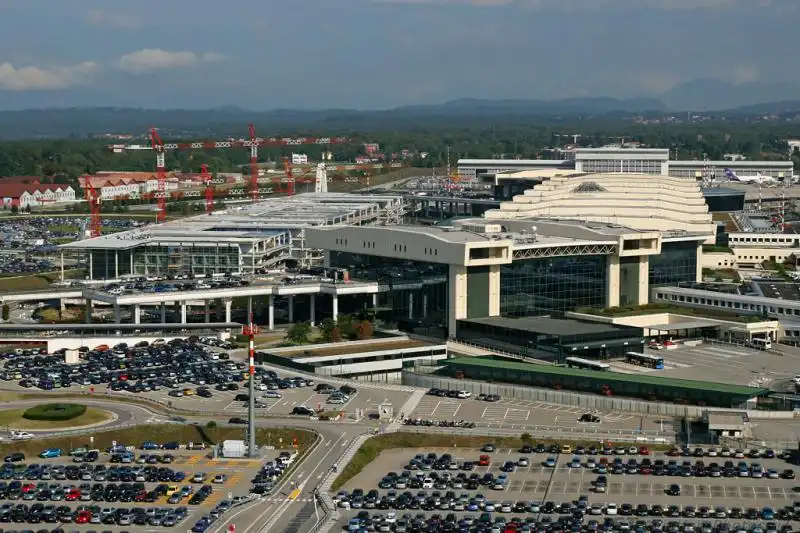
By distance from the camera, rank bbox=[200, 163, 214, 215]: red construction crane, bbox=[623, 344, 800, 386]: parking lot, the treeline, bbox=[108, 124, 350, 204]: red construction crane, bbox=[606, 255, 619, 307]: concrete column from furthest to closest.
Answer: the treeline < bbox=[108, 124, 350, 204]: red construction crane < bbox=[200, 163, 214, 215]: red construction crane < bbox=[606, 255, 619, 307]: concrete column < bbox=[623, 344, 800, 386]: parking lot

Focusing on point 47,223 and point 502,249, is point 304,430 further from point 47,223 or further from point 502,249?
point 47,223

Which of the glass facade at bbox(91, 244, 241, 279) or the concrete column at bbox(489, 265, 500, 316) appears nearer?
the concrete column at bbox(489, 265, 500, 316)

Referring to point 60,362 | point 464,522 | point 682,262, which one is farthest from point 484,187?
point 464,522

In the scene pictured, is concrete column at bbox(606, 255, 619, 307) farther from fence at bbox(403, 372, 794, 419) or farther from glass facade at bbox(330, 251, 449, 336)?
fence at bbox(403, 372, 794, 419)

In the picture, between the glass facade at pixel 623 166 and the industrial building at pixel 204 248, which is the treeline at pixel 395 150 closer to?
the glass facade at pixel 623 166

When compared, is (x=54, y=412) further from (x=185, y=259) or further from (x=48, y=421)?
(x=185, y=259)

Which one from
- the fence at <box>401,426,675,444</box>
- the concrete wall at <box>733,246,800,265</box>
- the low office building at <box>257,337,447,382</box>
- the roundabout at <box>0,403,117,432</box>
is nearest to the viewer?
the fence at <box>401,426,675,444</box>

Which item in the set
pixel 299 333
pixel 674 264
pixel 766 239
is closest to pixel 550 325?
pixel 299 333

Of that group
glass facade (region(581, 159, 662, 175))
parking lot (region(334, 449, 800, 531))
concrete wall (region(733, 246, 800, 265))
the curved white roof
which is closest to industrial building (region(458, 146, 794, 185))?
glass facade (region(581, 159, 662, 175))
